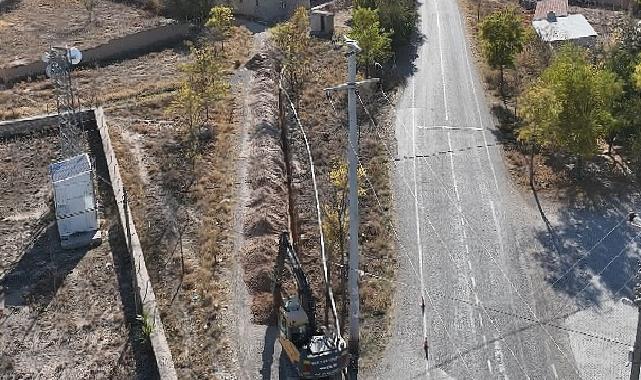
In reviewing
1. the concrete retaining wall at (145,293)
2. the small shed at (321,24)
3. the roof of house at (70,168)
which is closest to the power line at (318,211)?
the concrete retaining wall at (145,293)

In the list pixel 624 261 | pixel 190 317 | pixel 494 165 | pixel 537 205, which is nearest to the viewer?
pixel 190 317

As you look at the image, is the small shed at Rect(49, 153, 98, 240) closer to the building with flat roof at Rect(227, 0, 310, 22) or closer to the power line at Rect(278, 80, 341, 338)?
the power line at Rect(278, 80, 341, 338)

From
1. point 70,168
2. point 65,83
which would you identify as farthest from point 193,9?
point 70,168

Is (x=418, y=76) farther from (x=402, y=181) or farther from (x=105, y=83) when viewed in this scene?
(x=105, y=83)

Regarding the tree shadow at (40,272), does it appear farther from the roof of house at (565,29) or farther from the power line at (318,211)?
the roof of house at (565,29)

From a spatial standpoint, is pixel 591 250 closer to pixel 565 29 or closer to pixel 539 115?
pixel 539 115

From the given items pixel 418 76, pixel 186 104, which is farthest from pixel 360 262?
pixel 418 76
